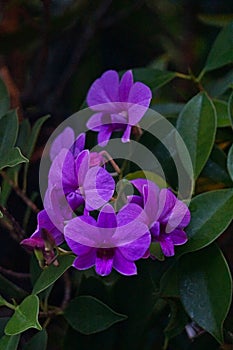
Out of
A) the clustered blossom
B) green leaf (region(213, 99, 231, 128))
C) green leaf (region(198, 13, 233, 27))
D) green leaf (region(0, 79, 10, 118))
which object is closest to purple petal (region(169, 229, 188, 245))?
the clustered blossom

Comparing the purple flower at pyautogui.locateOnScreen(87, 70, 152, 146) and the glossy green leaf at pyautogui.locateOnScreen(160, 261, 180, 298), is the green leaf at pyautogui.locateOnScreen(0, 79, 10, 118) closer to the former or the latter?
the purple flower at pyautogui.locateOnScreen(87, 70, 152, 146)

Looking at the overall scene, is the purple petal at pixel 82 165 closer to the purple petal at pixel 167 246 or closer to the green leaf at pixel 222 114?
the purple petal at pixel 167 246

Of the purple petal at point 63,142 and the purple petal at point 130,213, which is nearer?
the purple petal at point 130,213

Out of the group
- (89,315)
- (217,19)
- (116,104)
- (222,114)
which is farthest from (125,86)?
(217,19)

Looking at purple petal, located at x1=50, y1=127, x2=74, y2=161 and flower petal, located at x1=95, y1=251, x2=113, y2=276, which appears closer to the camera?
flower petal, located at x1=95, y1=251, x2=113, y2=276

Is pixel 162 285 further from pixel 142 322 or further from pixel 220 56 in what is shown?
pixel 220 56

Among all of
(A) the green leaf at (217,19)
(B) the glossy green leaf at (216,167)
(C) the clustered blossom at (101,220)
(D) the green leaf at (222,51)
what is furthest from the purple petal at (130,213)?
(A) the green leaf at (217,19)
